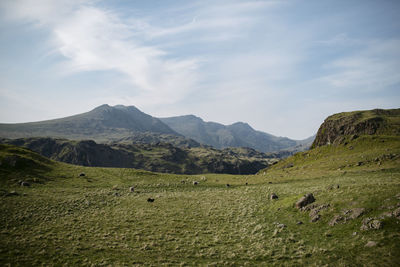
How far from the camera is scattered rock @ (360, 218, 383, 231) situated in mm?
17584

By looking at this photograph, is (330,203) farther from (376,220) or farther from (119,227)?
(119,227)

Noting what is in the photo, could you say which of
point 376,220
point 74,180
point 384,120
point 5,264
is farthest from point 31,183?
point 384,120

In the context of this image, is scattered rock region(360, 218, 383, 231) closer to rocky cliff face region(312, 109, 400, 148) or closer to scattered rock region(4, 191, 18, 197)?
scattered rock region(4, 191, 18, 197)

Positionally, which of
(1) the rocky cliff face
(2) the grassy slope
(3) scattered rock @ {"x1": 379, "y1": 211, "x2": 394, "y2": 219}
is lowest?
(2) the grassy slope

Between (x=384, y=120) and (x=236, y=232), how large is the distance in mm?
104460

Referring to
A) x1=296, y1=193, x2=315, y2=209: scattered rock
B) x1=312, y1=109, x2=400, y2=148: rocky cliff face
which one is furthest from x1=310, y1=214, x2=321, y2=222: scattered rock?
x1=312, y1=109, x2=400, y2=148: rocky cliff face

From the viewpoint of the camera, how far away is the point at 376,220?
1820 centimetres

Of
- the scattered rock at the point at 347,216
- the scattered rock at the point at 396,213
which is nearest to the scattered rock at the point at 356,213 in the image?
the scattered rock at the point at 347,216

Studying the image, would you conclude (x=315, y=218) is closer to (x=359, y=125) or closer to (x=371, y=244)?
(x=371, y=244)

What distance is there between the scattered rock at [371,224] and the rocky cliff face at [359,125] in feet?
269

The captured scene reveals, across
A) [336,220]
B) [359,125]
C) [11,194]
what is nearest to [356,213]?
[336,220]

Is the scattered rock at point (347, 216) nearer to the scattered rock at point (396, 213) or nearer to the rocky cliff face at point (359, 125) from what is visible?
the scattered rock at point (396, 213)

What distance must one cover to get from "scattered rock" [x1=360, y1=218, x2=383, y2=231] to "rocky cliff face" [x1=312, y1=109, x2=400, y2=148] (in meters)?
82.1

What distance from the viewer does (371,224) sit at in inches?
716
